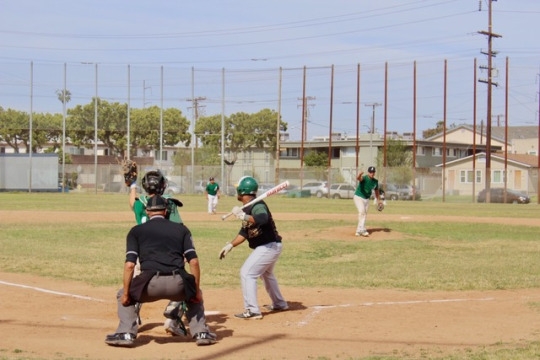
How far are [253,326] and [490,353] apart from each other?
3026 mm

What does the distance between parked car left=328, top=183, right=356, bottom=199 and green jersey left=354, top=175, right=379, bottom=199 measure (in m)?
44.1

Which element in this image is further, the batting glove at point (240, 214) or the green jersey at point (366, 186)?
the green jersey at point (366, 186)

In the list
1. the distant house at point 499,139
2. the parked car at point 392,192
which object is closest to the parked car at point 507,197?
the parked car at point 392,192

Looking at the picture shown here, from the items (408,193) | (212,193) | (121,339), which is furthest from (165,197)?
Answer: (408,193)

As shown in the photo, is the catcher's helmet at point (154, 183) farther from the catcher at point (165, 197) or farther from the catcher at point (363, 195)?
the catcher at point (363, 195)

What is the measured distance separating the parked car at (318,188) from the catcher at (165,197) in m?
59.1

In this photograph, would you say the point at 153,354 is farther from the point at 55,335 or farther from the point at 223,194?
the point at 223,194

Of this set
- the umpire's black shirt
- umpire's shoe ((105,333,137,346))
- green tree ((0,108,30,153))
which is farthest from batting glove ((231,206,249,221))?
green tree ((0,108,30,153))

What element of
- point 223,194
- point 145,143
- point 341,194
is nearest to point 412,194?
point 341,194

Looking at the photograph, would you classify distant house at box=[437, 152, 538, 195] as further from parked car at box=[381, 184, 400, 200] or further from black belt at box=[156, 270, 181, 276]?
black belt at box=[156, 270, 181, 276]

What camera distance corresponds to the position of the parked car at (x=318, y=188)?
6931 centimetres

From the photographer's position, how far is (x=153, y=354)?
28.1 feet

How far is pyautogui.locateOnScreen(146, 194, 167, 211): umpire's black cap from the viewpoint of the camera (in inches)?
347

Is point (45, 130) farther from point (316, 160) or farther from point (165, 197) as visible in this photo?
point (165, 197)
